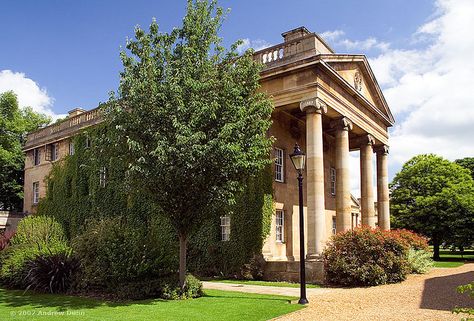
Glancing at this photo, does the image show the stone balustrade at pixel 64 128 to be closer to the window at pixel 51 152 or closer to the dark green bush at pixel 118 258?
the window at pixel 51 152

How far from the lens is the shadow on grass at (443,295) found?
1152cm

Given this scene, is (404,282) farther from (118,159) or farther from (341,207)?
(118,159)

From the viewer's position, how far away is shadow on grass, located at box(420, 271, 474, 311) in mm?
11523

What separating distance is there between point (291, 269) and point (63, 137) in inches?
888

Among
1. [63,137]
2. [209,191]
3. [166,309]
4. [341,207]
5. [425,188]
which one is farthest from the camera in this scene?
[425,188]

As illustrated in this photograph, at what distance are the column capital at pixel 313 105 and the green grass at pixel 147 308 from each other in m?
9.19

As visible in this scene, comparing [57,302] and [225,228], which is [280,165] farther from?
[57,302]

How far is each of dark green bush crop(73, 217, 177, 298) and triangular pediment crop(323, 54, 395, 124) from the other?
11.4 m

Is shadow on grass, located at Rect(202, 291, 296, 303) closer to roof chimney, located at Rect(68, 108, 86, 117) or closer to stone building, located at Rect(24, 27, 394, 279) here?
stone building, located at Rect(24, 27, 394, 279)

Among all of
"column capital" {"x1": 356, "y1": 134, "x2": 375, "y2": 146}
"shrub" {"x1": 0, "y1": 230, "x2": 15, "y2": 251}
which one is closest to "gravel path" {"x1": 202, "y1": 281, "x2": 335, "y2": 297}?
"shrub" {"x1": 0, "y1": 230, "x2": 15, "y2": 251}

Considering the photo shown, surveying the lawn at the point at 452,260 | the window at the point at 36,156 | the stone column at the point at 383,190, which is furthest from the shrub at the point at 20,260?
the lawn at the point at 452,260

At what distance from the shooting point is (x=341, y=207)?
22000 mm

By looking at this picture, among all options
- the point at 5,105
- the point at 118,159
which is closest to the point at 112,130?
the point at 118,159

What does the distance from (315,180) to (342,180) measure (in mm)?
3113
